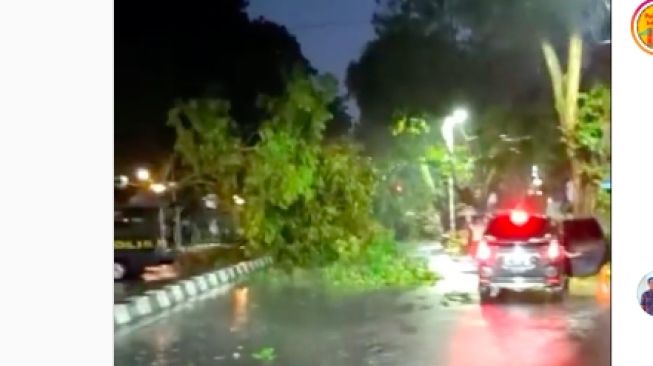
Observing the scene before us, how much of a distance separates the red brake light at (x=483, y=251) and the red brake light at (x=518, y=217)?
0.26ft

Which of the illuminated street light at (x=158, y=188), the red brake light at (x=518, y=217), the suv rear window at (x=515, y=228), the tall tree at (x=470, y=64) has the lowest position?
the suv rear window at (x=515, y=228)

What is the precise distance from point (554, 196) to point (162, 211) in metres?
0.87

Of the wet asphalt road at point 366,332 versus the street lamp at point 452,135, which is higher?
the street lamp at point 452,135

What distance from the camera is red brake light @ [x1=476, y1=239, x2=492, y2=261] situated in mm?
2166

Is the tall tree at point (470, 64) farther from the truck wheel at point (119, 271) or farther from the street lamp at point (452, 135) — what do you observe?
the truck wheel at point (119, 271)

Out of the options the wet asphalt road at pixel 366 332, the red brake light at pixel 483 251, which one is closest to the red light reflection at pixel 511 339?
the wet asphalt road at pixel 366 332

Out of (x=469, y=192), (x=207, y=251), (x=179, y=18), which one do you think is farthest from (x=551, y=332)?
(x=179, y=18)

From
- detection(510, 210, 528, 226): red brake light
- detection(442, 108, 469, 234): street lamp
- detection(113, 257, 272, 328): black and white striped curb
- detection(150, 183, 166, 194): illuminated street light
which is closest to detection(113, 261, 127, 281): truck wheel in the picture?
detection(113, 257, 272, 328): black and white striped curb

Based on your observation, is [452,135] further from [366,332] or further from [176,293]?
[176,293]

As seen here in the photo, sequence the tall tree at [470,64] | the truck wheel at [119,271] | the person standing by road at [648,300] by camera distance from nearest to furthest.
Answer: the person standing by road at [648,300] < the tall tree at [470,64] < the truck wheel at [119,271]

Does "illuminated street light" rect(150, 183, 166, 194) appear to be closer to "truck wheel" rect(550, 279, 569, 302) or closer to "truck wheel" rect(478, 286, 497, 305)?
"truck wheel" rect(478, 286, 497, 305)

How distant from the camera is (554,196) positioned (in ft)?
6.98

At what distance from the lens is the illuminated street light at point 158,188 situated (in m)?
2.23
